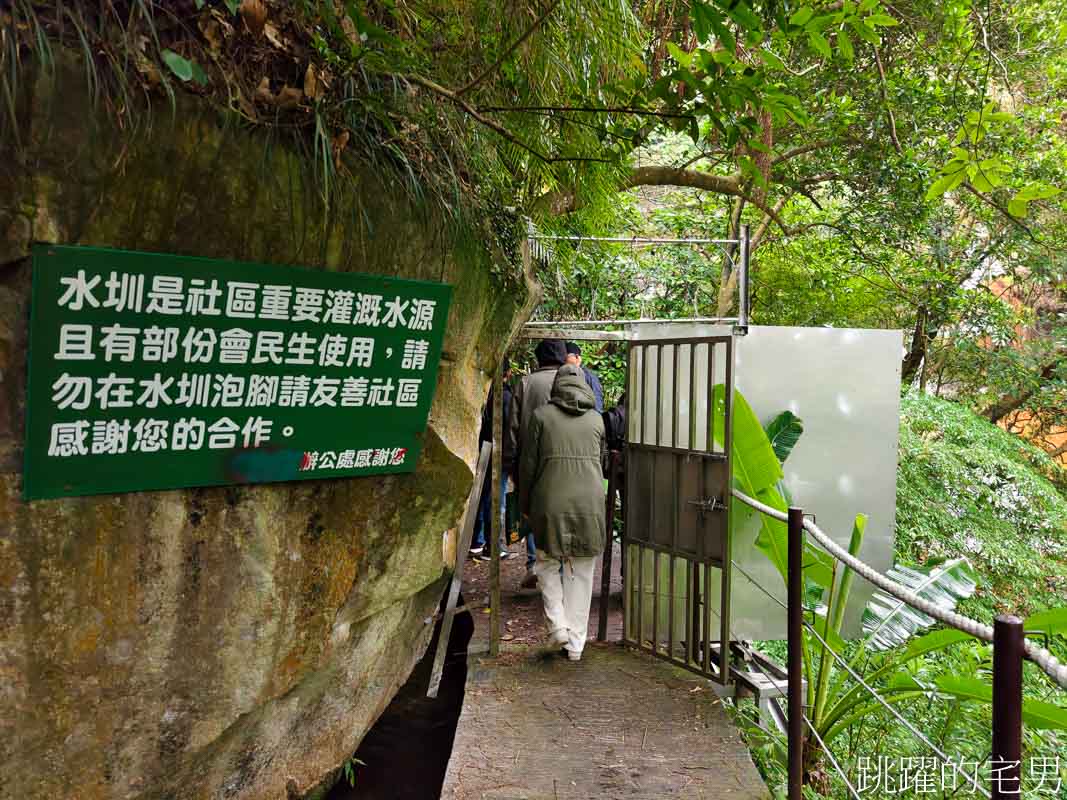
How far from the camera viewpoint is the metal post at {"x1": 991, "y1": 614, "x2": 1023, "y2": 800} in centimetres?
170

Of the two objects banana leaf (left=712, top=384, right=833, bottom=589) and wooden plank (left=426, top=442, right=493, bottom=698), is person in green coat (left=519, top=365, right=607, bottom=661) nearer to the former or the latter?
wooden plank (left=426, top=442, right=493, bottom=698)

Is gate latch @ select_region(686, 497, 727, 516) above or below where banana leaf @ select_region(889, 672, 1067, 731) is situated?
above

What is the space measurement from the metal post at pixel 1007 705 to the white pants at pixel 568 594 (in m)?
2.94

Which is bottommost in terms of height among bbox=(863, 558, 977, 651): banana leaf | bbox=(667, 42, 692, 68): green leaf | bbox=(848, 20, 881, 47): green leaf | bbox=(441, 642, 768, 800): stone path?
bbox=(441, 642, 768, 800): stone path

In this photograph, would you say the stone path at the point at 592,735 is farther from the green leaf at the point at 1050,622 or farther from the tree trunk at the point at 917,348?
the tree trunk at the point at 917,348

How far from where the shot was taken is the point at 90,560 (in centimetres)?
237

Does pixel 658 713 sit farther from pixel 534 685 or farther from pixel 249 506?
pixel 249 506

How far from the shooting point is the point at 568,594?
4629 millimetres

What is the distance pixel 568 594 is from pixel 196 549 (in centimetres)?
256

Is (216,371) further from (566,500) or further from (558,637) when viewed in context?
(558,637)

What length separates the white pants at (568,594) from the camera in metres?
4.59


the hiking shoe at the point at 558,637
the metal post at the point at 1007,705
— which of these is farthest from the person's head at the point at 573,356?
the metal post at the point at 1007,705

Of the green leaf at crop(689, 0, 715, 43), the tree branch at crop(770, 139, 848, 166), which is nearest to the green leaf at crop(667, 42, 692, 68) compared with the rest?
the green leaf at crop(689, 0, 715, 43)

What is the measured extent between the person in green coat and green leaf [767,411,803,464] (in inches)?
57.0
